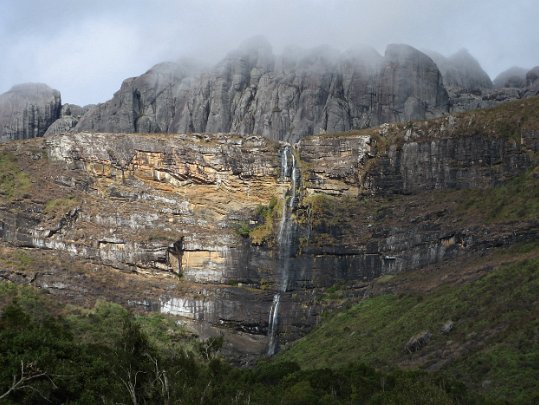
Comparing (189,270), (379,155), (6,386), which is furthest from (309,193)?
(6,386)

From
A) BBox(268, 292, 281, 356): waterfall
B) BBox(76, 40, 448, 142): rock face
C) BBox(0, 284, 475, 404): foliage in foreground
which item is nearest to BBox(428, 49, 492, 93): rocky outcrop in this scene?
BBox(76, 40, 448, 142): rock face

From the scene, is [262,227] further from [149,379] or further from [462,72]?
[462,72]

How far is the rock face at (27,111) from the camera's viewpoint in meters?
168

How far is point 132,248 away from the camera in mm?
113250

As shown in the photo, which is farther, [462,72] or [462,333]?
[462,72]

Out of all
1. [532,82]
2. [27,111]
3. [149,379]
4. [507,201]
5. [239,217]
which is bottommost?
[149,379]

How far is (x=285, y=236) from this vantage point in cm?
11644

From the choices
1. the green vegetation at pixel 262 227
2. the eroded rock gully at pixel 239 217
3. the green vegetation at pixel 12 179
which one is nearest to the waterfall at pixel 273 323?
the eroded rock gully at pixel 239 217

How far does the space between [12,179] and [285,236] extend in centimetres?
3789

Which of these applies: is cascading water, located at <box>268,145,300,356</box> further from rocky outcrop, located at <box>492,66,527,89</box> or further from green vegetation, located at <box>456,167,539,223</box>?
rocky outcrop, located at <box>492,66,527,89</box>

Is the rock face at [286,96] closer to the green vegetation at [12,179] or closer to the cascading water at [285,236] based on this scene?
the cascading water at [285,236]

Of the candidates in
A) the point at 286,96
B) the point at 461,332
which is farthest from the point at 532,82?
the point at 461,332

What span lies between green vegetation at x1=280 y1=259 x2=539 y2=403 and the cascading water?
501cm

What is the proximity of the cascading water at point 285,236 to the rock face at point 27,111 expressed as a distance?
6645cm
